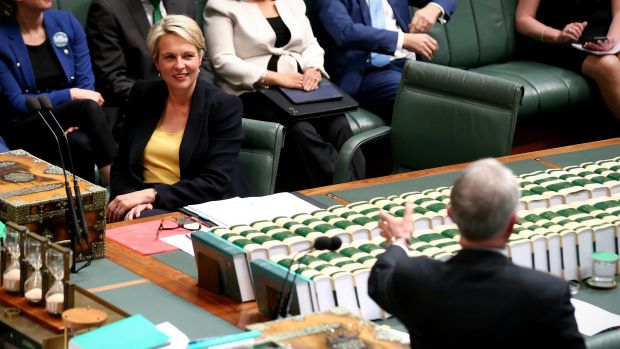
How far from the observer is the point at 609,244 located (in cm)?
371

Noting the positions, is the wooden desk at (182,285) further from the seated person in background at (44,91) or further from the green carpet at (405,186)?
the seated person in background at (44,91)

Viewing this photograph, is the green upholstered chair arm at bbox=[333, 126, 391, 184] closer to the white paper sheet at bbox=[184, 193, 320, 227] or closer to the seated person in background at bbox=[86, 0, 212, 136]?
the white paper sheet at bbox=[184, 193, 320, 227]

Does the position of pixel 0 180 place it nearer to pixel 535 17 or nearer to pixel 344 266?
pixel 344 266

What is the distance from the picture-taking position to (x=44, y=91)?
5.59 m

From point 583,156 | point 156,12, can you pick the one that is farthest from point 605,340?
point 156,12

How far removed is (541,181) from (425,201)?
18.4 inches

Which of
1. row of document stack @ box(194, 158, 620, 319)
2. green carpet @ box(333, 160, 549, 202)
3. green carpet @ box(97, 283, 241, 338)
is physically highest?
row of document stack @ box(194, 158, 620, 319)

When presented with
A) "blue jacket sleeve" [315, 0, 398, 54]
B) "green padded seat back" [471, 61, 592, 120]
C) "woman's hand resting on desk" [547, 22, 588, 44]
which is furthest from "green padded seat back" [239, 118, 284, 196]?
"woman's hand resting on desk" [547, 22, 588, 44]

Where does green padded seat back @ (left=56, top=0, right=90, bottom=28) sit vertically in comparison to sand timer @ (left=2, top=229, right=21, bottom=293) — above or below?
above

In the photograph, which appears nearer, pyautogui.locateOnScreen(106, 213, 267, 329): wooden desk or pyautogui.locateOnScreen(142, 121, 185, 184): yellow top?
pyautogui.locateOnScreen(106, 213, 267, 329): wooden desk

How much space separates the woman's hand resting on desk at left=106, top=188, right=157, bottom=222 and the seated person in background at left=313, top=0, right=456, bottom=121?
83.4 inches

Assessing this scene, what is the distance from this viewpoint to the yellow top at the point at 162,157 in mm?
4637

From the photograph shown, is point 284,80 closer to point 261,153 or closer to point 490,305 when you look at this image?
point 261,153

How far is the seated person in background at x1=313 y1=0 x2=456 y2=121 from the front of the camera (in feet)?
21.1
